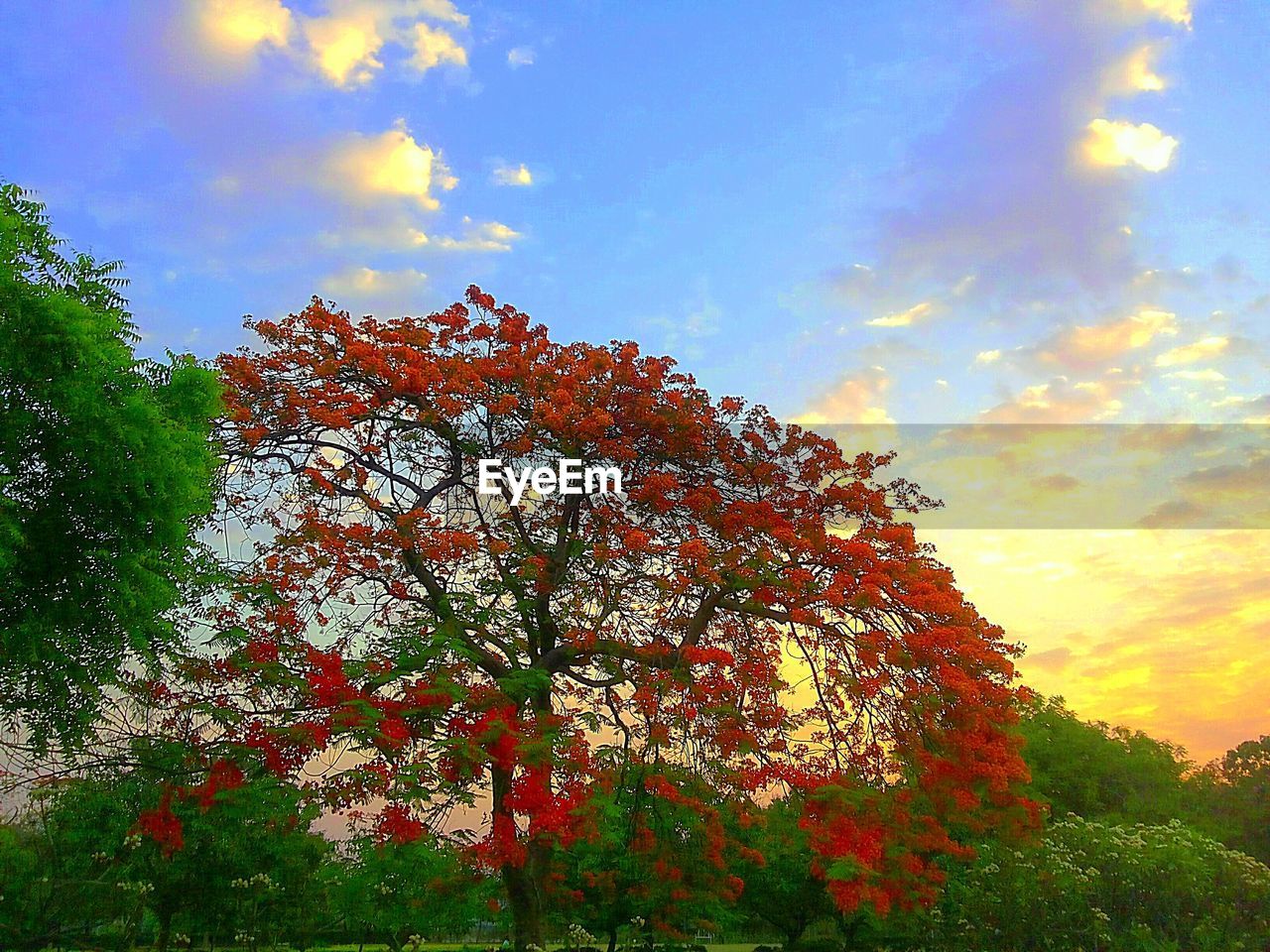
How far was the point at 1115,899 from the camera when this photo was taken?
12.1 meters

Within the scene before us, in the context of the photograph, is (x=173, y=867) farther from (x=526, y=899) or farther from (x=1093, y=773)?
(x=1093, y=773)

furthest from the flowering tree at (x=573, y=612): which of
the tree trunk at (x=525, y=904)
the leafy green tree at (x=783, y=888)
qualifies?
the leafy green tree at (x=783, y=888)

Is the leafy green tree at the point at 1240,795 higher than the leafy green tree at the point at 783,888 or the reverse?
higher

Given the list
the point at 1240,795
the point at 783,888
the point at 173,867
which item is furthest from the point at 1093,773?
the point at 173,867

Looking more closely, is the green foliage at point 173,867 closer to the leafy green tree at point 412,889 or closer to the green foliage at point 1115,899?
the leafy green tree at point 412,889

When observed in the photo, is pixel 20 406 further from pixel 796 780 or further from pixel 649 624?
pixel 796 780

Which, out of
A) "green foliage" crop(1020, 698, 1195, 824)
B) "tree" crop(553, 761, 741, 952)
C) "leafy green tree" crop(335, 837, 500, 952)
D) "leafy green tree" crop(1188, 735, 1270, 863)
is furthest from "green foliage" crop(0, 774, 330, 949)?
"leafy green tree" crop(1188, 735, 1270, 863)

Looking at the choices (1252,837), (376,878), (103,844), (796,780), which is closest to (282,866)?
(103,844)

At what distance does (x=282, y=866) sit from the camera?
1456 centimetres

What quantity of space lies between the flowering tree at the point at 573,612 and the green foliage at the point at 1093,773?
15287mm

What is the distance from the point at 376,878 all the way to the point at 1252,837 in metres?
23.2

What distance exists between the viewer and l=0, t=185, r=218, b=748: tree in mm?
8148

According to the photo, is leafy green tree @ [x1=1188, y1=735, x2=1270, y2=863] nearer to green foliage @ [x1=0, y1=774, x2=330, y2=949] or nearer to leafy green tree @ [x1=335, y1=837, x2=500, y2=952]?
leafy green tree @ [x1=335, y1=837, x2=500, y2=952]

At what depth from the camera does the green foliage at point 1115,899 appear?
11565 millimetres
